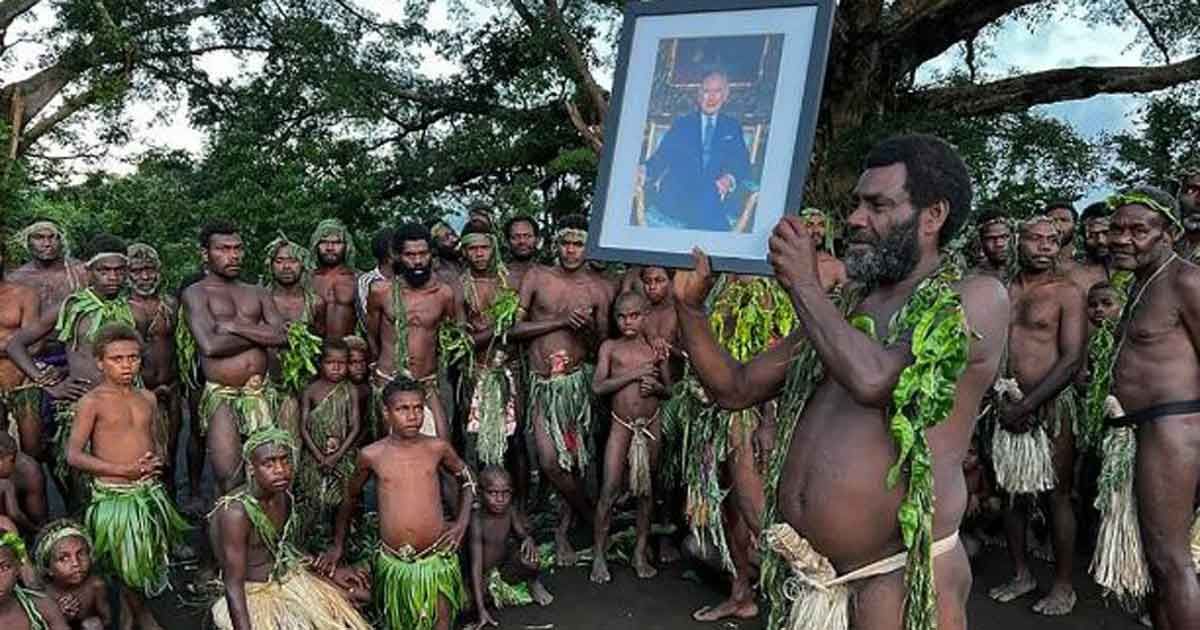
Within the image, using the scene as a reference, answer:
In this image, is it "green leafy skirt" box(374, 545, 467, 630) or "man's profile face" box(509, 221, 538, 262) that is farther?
"man's profile face" box(509, 221, 538, 262)

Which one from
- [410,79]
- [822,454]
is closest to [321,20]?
[410,79]

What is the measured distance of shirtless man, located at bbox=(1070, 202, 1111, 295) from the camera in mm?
5270

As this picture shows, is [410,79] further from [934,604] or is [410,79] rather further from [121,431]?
[934,604]

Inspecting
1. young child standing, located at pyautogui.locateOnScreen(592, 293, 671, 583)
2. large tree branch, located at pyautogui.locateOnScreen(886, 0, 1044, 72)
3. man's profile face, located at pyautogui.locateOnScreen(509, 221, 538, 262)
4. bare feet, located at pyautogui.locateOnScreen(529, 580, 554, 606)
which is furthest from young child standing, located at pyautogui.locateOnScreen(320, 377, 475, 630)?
large tree branch, located at pyautogui.locateOnScreen(886, 0, 1044, 72)

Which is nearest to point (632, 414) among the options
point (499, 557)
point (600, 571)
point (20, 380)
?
point (600, 571)

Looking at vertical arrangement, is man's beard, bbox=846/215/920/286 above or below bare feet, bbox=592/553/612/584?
above

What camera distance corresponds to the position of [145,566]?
3977 mm

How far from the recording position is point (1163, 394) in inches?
131

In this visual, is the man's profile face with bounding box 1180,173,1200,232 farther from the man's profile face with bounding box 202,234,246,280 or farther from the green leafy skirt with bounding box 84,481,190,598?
the green leafy skirt with bounding box 84,481,190,598

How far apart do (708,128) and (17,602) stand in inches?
108

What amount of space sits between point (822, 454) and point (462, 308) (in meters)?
3.39

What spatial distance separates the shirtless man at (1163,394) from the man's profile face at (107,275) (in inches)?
166

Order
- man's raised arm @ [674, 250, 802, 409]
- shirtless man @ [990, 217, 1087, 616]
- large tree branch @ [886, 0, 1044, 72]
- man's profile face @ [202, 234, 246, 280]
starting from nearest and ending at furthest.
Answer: man's raised arm @ [674, 250, 802, 409]
shirtless man @ [990, 217, 1087, 616]
man's profile face @ [202, 234, 246, 280]
large tree branch @ [886, 0, 1044, 72]

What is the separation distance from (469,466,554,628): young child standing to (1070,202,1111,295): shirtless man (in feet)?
9.90
